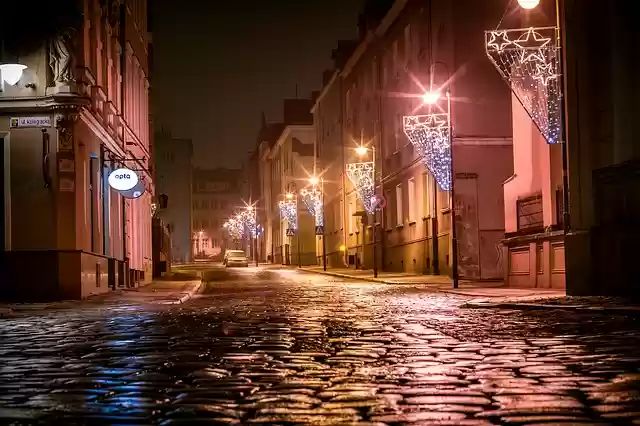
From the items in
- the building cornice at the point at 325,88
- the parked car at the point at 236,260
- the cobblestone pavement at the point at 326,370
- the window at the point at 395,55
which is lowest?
the cobblestone pavement at the point at 326,370

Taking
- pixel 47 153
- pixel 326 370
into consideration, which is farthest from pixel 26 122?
pixel 326 370

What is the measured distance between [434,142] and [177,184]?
11180cm

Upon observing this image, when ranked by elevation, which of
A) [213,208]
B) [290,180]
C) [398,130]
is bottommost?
[398,130]

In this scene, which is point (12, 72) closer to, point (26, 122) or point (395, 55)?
point (26, 122)

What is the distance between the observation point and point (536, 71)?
2380cm

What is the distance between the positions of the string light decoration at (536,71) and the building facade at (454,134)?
11.6 m

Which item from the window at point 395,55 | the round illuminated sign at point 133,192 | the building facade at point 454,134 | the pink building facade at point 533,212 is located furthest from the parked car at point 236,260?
the pink building facade at point 533,212

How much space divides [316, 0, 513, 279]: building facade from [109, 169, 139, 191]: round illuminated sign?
14183mm

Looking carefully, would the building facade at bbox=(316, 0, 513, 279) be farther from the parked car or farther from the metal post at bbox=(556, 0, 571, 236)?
the parked car

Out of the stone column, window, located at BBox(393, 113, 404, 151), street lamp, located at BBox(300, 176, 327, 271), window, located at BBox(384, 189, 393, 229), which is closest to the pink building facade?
the stone column

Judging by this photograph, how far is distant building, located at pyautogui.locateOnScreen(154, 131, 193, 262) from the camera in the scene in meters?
137

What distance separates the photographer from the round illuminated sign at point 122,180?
28.1 m

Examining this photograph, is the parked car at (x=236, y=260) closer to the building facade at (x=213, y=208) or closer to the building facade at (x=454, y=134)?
the building facade at (x=454, y=134)

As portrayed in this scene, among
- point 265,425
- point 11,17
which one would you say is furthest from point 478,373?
point 11,17
